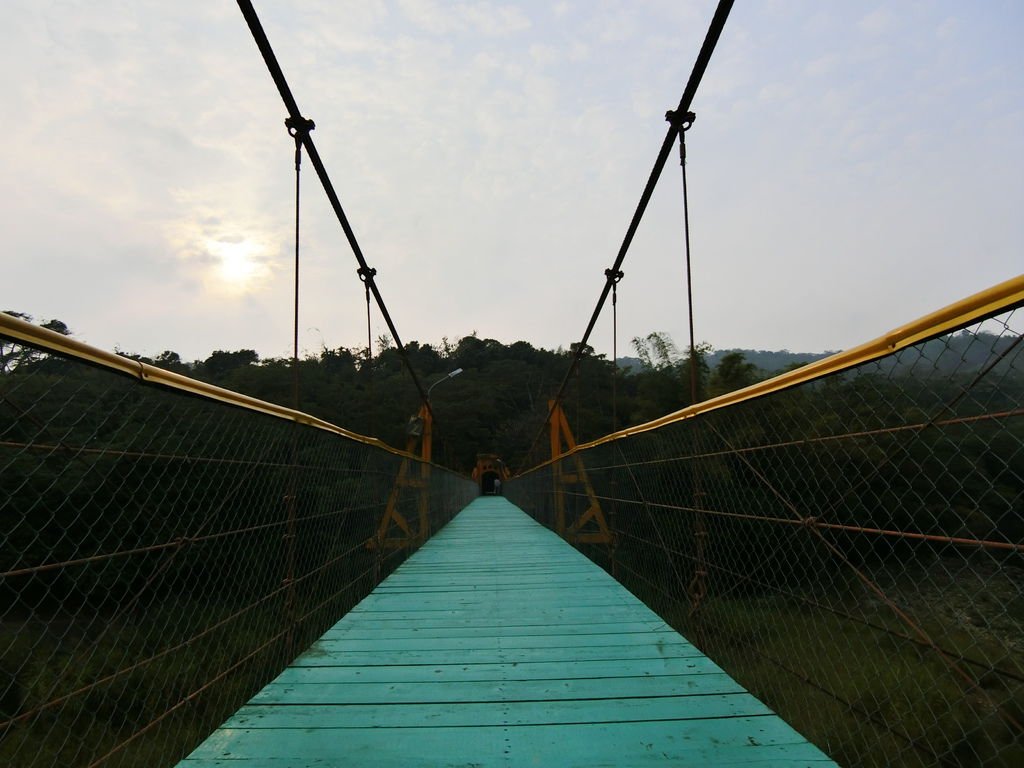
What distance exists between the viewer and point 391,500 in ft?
12.7

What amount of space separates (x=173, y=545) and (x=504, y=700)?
2.82 feet

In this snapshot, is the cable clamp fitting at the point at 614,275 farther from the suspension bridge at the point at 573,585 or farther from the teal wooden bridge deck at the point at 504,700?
the teal wooden bridge deck at the point at 504,700

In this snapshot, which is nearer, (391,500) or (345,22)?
(345,22)

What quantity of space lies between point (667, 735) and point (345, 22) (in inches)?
147

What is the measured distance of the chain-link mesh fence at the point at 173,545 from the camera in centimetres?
107

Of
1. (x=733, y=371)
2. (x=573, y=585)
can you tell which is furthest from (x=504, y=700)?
(x=733, y=371)

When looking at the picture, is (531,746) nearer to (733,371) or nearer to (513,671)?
(513,671)

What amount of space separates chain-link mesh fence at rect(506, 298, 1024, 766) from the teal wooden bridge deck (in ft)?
0.59

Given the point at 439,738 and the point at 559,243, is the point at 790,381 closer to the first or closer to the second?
the point at 439,738

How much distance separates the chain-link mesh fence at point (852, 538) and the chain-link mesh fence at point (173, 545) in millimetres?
1312

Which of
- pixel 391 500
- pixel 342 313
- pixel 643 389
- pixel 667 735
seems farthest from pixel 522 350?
pixel 667 735

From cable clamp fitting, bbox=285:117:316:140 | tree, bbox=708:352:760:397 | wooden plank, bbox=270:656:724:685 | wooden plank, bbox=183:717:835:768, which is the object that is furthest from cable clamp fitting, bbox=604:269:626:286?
tree, bbox=708:352:760:397

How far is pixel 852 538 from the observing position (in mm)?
1563

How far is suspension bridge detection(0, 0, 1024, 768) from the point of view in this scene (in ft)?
3.40
